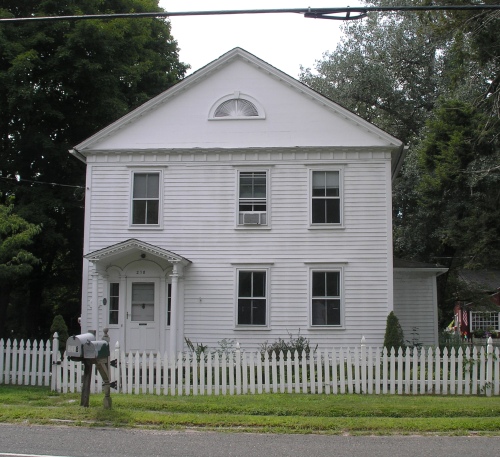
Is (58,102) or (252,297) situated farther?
(58,102)

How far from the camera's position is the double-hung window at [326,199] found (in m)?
18.7

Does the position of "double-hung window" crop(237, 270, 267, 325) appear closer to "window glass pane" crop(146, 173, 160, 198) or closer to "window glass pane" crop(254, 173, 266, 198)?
"window glass pane" crop(254, 173, 266, 198)

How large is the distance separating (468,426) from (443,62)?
88.9 feet

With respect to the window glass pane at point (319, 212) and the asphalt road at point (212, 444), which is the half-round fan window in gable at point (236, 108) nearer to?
the window glass pane at point (319, 212)

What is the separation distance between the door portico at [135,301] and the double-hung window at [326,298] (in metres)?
3.73

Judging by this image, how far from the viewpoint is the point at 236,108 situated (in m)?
19.2

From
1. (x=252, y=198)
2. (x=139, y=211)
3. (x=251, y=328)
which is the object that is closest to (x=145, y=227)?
(x=139, y=211)

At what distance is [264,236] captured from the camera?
18.7 meters

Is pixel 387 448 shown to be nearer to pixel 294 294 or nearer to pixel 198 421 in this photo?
pixel 198 421

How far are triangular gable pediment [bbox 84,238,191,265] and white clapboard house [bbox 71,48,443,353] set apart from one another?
73 millimetres

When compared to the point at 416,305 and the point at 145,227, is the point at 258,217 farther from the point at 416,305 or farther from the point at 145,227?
the point at 416,305

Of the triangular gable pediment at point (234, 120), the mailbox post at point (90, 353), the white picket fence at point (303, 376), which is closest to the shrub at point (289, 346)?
the white picket fence at point (303, 376)

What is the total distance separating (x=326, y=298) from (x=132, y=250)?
5641mm

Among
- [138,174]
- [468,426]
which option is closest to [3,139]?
[138,174]
